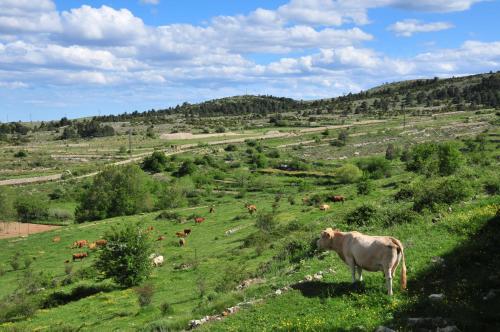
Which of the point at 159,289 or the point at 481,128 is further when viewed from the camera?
the point at 481,128

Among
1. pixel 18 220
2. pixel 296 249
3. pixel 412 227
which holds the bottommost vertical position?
pixel 18 220

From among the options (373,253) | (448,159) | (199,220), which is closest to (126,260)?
(199,220)

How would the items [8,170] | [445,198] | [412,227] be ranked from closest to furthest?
[412,227] < [445,198] < [8,170]

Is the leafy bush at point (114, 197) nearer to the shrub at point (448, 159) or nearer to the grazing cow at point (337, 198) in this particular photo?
the grazing cow at point (337, 198)

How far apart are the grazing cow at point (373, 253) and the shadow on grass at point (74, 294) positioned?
23918 mm

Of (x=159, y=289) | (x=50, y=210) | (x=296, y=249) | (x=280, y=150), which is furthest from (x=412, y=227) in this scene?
(x=280, y=150)

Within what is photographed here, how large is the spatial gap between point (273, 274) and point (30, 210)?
6535 centimetres

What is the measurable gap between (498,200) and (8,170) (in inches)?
4732

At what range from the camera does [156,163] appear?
109 m

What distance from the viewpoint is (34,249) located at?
2211 inches

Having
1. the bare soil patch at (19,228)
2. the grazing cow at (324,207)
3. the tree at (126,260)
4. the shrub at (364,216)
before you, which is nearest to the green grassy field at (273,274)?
the shrub at (364,216)

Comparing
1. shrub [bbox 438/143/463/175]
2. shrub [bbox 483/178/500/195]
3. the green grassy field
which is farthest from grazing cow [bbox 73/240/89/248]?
shrub [bbox 483/178/500/195]

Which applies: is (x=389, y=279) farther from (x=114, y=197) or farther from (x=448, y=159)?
(x=114, y=197)

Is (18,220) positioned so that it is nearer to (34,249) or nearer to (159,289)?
(34,249)
